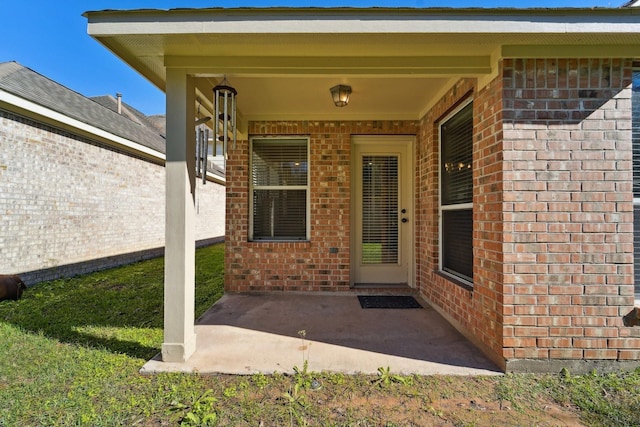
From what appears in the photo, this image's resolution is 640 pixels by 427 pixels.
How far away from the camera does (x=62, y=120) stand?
520cm

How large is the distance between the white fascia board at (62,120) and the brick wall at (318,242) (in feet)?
11.4

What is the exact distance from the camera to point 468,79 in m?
2.77

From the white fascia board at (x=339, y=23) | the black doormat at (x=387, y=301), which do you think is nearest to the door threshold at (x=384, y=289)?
the black doormat at (x=387, y=301)

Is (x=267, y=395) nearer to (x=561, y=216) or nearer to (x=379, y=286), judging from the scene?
(x=561, y=216)

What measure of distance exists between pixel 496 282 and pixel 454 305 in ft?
2.74

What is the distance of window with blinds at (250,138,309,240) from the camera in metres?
4.43

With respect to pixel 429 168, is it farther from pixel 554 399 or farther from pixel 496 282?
pixel 554 399

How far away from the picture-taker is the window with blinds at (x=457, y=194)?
9.65ft

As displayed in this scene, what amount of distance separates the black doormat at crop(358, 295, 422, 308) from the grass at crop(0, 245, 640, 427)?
154 cm

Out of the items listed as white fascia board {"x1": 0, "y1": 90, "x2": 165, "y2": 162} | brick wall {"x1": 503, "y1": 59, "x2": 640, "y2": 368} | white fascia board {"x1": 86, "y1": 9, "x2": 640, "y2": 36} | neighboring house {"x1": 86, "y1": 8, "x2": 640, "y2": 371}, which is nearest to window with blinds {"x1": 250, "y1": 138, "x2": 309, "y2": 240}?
neighboring house {"x1": 86, "y1": 8, "x2": 640, "y2": 371}

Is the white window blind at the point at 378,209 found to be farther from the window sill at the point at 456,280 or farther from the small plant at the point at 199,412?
the small plant at the point at 199,412

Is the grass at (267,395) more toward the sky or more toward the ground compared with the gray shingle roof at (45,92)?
more toward the ground

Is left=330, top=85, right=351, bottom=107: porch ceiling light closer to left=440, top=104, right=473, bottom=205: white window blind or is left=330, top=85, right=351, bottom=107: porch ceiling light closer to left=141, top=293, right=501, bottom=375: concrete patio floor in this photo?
left=440, top=104, right=473, bottom=205: white window blind

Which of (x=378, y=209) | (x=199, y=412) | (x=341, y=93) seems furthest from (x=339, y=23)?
(x=378, y=209)
